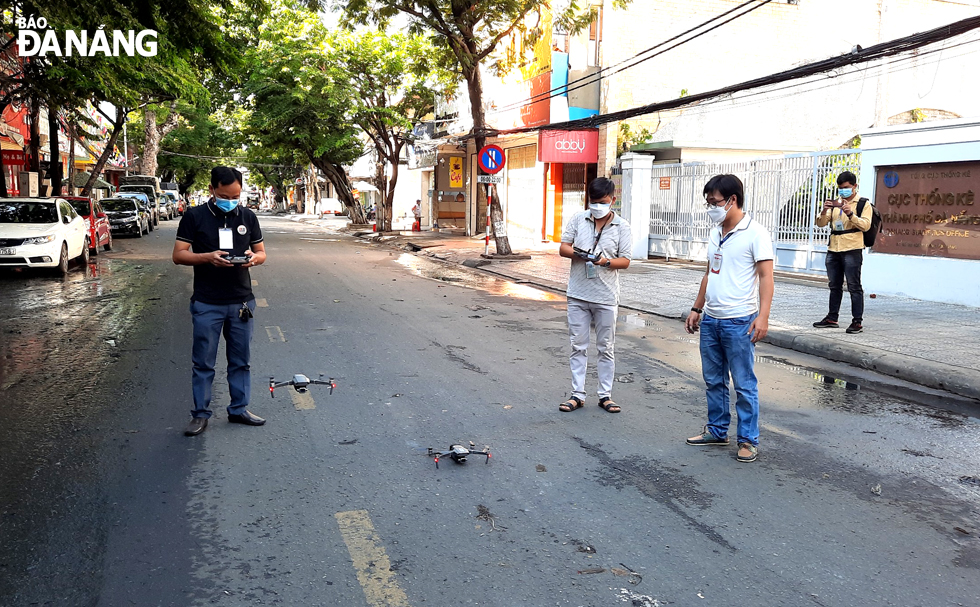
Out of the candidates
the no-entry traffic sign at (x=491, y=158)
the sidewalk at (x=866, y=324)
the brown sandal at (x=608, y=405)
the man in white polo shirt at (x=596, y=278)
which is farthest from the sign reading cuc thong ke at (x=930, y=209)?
the no-entry traffic sign at (x=491, y=158)

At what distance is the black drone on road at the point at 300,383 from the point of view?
6.44 m

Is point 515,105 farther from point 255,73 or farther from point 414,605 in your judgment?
point 414,605

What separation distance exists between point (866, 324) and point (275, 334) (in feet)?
25.0

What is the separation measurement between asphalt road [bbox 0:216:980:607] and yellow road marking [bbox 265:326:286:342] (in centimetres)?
55

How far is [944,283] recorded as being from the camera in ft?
40.0

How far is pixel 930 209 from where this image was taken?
1241 centimetres

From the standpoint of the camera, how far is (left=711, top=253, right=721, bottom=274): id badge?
17.2 ft

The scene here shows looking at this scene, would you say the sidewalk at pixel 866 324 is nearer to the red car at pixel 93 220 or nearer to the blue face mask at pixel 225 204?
the blue face mask at pixel 225 204

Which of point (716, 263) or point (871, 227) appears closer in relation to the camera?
point (716, 263)

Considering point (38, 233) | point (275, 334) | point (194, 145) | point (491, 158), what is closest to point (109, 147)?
point (38, 233)

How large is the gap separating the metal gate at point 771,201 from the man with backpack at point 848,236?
20.5 ft

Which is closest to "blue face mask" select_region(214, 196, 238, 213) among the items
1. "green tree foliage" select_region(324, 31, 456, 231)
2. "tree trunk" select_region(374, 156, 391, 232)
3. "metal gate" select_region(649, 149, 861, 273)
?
"metal gate" select_region(649, 149, 861, 273)

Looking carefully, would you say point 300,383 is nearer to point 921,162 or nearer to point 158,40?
point 158,40

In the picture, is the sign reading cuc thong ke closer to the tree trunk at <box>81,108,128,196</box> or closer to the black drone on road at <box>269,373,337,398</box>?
the black drone on road at <box>269,373,337,398</box>
